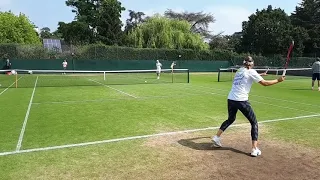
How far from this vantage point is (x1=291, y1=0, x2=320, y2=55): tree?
62.2 m

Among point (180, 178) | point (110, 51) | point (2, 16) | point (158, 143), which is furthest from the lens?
point (2, 16)

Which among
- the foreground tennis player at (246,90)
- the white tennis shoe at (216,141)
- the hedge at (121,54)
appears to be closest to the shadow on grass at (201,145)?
the white tennis shoe at (216,141)

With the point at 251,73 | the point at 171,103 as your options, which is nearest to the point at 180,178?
the point at 251,73

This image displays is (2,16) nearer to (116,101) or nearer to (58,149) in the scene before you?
(116,101)

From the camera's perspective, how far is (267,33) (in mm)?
62375

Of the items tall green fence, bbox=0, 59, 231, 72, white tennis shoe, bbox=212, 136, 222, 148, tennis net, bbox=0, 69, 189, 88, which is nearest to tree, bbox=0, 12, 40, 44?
tall green fence, bbox=0, 59, 231, 72

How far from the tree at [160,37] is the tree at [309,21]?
22.5 m

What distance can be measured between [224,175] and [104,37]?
190ft

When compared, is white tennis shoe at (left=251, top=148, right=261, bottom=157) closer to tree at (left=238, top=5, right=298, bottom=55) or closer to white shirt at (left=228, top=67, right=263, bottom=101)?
white shirt at (left=228, top=67, right=263, bottom=101)

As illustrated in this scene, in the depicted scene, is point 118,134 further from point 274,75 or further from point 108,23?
point 108,23

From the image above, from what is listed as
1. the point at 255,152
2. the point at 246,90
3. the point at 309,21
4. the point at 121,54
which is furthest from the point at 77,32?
the point at 255,152

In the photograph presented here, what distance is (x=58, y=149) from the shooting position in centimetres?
650

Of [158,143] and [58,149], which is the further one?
[158,143]

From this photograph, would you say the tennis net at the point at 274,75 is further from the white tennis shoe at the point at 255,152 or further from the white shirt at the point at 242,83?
the white tennis shoe at the point at 255,152
